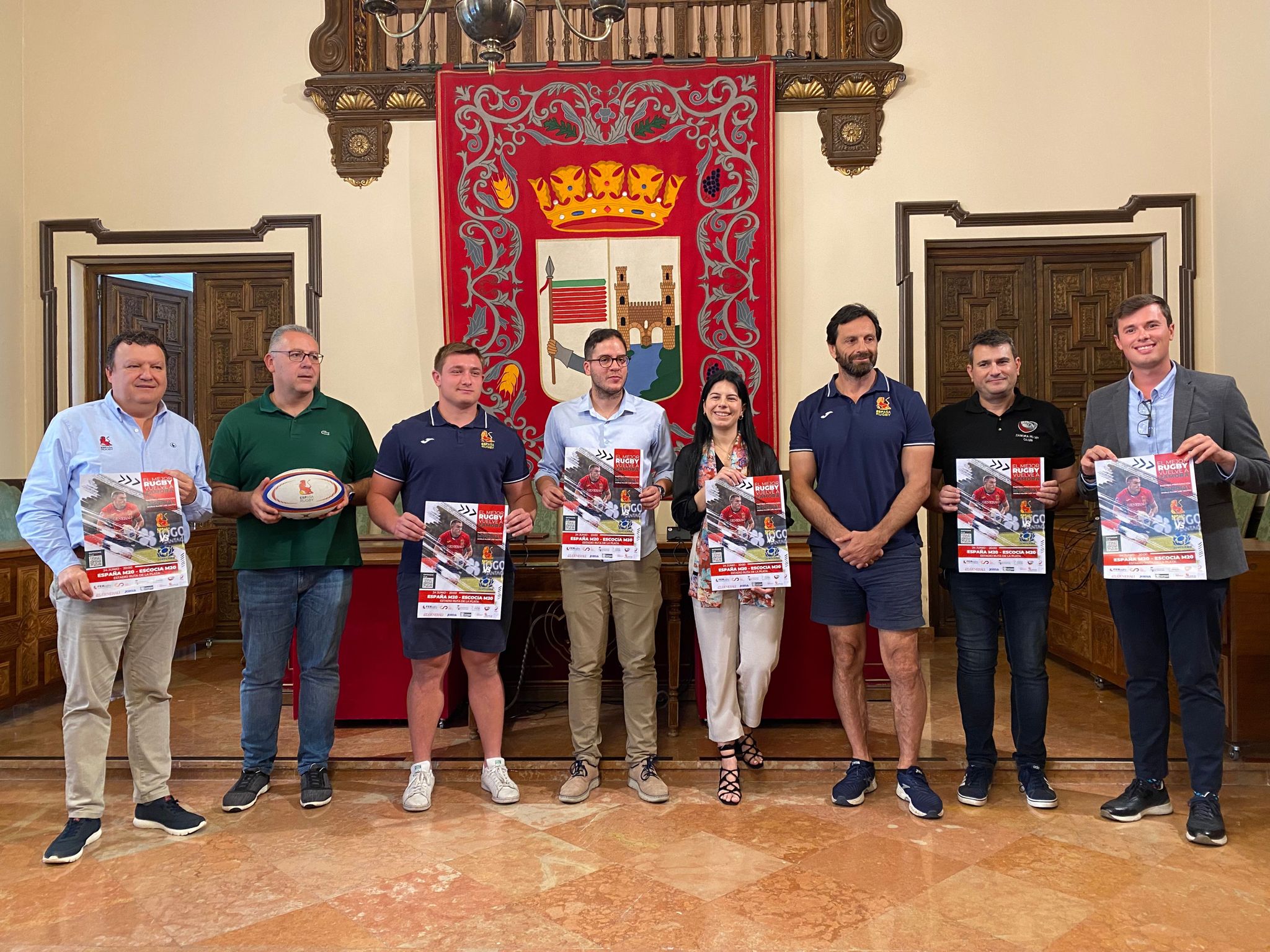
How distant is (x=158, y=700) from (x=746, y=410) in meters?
2.14

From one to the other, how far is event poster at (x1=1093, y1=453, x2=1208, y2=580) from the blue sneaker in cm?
87

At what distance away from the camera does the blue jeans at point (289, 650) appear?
2.91 m

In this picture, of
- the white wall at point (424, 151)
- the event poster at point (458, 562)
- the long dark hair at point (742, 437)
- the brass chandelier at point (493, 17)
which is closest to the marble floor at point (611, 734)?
the event poster at point (458, 562)

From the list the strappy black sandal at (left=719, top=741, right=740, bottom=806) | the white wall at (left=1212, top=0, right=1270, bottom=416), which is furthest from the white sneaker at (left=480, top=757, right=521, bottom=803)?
the white wall at (left=1212, top=0, right=1270, bottom=416)

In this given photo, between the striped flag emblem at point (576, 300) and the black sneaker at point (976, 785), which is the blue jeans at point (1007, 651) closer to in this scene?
the black sneaker at point (976, 785)

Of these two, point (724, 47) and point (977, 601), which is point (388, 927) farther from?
point (724, 47)

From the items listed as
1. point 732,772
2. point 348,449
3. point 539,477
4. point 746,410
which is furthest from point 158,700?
point 746,410

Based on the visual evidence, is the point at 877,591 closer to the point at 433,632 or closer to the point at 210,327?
the point at 433,632

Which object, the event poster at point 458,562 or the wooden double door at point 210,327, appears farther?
the wooden double door at point 210,327

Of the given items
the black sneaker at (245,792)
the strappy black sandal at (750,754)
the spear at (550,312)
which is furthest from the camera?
the spear at (550,312)

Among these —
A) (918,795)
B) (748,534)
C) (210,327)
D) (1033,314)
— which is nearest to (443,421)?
(748,534)

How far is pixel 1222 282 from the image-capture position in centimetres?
Answer: 501

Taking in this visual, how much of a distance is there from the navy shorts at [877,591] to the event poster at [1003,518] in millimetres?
171

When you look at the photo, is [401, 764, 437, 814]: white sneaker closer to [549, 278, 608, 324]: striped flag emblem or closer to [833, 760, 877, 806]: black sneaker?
[833, 760, 877, 806]: black sneaker
